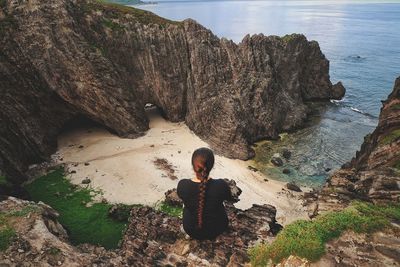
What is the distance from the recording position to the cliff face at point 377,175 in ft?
64.4

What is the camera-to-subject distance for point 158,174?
126 ft

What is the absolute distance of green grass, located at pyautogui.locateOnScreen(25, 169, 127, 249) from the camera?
27594mm

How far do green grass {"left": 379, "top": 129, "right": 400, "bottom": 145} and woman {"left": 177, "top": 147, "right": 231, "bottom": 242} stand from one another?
64.9 feet

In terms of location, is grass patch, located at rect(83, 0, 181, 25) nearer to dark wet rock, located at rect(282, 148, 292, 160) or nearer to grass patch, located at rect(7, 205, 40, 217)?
dark wet rock, located at rect(282, 148, 292, 160)

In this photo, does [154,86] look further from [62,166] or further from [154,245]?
[154,245]

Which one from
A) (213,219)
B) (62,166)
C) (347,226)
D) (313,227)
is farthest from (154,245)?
(62,166)

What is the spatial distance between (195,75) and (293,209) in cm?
2460

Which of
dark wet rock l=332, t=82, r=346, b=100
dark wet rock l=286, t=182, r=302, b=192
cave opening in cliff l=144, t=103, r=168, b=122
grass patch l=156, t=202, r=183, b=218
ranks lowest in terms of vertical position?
dark wet rock l=332, t=82, r=346, b=100

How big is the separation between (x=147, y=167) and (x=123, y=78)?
14281 millimetres

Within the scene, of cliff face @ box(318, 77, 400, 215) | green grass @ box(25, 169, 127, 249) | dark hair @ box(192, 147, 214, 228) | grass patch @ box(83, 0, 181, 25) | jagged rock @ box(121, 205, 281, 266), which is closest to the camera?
dark hair @ box(192, 147, 214, 228)

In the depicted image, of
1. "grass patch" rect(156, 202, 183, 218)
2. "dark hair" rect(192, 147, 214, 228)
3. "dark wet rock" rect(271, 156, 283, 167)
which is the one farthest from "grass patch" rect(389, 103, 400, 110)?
"dark hair" rect(192, 147, 214, 228)

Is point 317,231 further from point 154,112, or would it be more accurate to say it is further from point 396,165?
point 154,112

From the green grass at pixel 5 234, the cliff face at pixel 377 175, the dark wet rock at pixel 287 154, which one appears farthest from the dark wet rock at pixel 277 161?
the green grass at pixel 5 234

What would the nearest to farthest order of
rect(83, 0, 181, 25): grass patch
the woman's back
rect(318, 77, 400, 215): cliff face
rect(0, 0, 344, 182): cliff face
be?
the woman's back, rect(318, 77, 400, 215): cliff face, rect(0, 0, 344, 182): cliff face, rect(83, 0, 181, 25): grass patch
